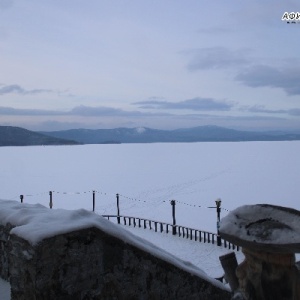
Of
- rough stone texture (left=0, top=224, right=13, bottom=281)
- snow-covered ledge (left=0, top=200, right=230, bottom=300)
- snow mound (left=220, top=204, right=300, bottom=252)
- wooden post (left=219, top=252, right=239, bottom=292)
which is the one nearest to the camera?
snow mound (left=220, top=204, right=300, bottom=252)

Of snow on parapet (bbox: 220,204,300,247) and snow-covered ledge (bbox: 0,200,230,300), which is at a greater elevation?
snow on parapet (bbox: 220,204,300,247)

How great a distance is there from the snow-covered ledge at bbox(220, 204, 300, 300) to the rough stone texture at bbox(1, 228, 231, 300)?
4.91 feet

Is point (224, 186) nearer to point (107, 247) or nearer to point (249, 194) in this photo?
point (249, 194)

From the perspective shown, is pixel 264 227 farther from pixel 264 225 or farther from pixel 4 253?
pixel 4 253

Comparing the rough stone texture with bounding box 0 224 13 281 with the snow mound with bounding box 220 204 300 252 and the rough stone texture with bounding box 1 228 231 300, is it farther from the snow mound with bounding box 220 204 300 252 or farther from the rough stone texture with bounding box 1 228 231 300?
the snow mound with bounding box 220 204 300 252

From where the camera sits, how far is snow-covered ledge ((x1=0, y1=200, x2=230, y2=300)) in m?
2.98

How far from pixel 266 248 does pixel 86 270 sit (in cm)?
180

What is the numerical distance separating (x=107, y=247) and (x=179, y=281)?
3.10 feet

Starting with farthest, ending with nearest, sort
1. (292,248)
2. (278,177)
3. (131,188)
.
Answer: (278,177) → (131,188) → (292,248)

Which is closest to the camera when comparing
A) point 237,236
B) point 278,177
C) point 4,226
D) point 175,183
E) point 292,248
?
point 292,248

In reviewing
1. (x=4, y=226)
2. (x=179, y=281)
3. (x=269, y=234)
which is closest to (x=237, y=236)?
(x=269, y=234)

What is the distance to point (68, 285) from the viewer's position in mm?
3084

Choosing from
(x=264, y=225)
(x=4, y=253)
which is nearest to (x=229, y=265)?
(x=264, y=225)

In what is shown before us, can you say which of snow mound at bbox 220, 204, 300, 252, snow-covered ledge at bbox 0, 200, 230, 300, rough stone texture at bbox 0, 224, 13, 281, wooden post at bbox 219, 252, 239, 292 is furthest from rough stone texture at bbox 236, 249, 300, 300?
rough stone texture at bbox 0, 224, 13, 281
